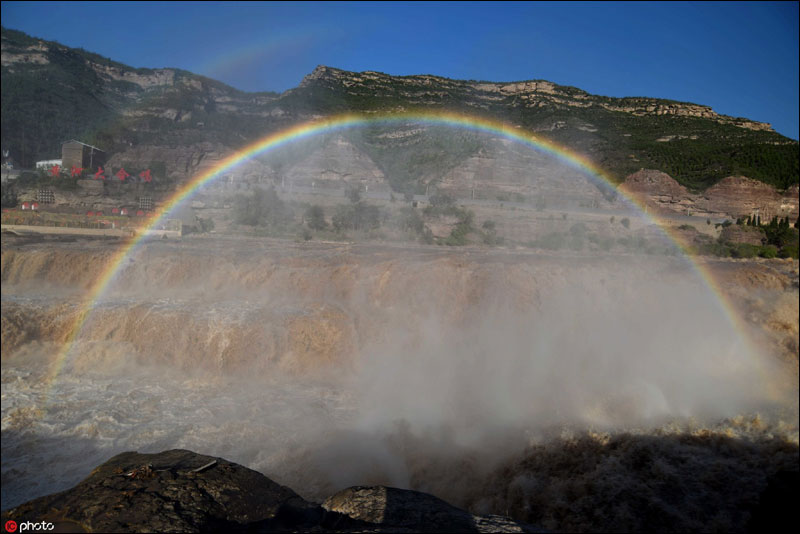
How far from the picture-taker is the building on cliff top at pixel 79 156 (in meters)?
21.7

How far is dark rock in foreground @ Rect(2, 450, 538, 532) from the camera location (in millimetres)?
3523

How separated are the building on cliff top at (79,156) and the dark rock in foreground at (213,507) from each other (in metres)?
22.7

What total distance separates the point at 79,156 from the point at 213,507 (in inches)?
994

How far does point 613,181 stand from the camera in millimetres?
28844

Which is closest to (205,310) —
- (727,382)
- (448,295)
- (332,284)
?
(332,284)

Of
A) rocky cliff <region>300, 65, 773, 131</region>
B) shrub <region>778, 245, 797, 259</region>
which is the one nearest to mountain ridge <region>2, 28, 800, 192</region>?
rocky cliff <region>300, 65, 773, 131</region>

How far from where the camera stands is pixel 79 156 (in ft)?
74.2

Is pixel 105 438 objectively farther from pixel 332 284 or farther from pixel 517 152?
pixel 517 152

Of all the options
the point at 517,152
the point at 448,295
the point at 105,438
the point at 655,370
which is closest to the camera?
the point at 105,438

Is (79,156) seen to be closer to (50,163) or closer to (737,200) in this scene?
(50,163)

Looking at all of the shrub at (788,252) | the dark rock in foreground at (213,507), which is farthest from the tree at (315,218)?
the dark rock in foreground at (213,507)

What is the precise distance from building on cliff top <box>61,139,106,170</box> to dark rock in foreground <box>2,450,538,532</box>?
74.6ft

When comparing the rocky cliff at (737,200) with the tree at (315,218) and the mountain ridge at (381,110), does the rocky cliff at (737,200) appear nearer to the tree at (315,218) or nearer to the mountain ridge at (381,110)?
the mountain ridge at (381,110)

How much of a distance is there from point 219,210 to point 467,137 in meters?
29.3
